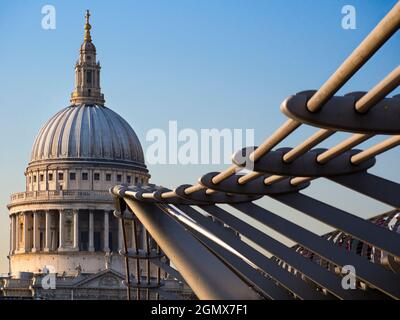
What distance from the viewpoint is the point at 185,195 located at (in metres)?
42.4

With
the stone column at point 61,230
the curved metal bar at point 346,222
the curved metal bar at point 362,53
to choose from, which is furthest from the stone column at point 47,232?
the curved metal bar at point 362,53

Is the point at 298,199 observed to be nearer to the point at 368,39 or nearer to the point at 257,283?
the point at 257,283

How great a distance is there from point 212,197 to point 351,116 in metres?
17.7

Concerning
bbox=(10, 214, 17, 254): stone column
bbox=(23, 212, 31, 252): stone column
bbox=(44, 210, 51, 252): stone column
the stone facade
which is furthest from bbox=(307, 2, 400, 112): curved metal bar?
bbox=(10, 214, 17, 254): stone column

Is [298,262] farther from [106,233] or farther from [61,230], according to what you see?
[106,233]

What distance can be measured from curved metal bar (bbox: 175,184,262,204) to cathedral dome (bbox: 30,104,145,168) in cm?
12413

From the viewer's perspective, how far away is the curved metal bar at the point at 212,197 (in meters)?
41.8

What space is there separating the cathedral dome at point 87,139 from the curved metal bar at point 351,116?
142 metres

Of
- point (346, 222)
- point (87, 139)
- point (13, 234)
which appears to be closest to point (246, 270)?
point (346, 222)

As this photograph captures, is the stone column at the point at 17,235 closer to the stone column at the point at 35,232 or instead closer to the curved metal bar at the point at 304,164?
the stone column at the point at 35,232

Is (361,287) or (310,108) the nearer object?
(310,108)
